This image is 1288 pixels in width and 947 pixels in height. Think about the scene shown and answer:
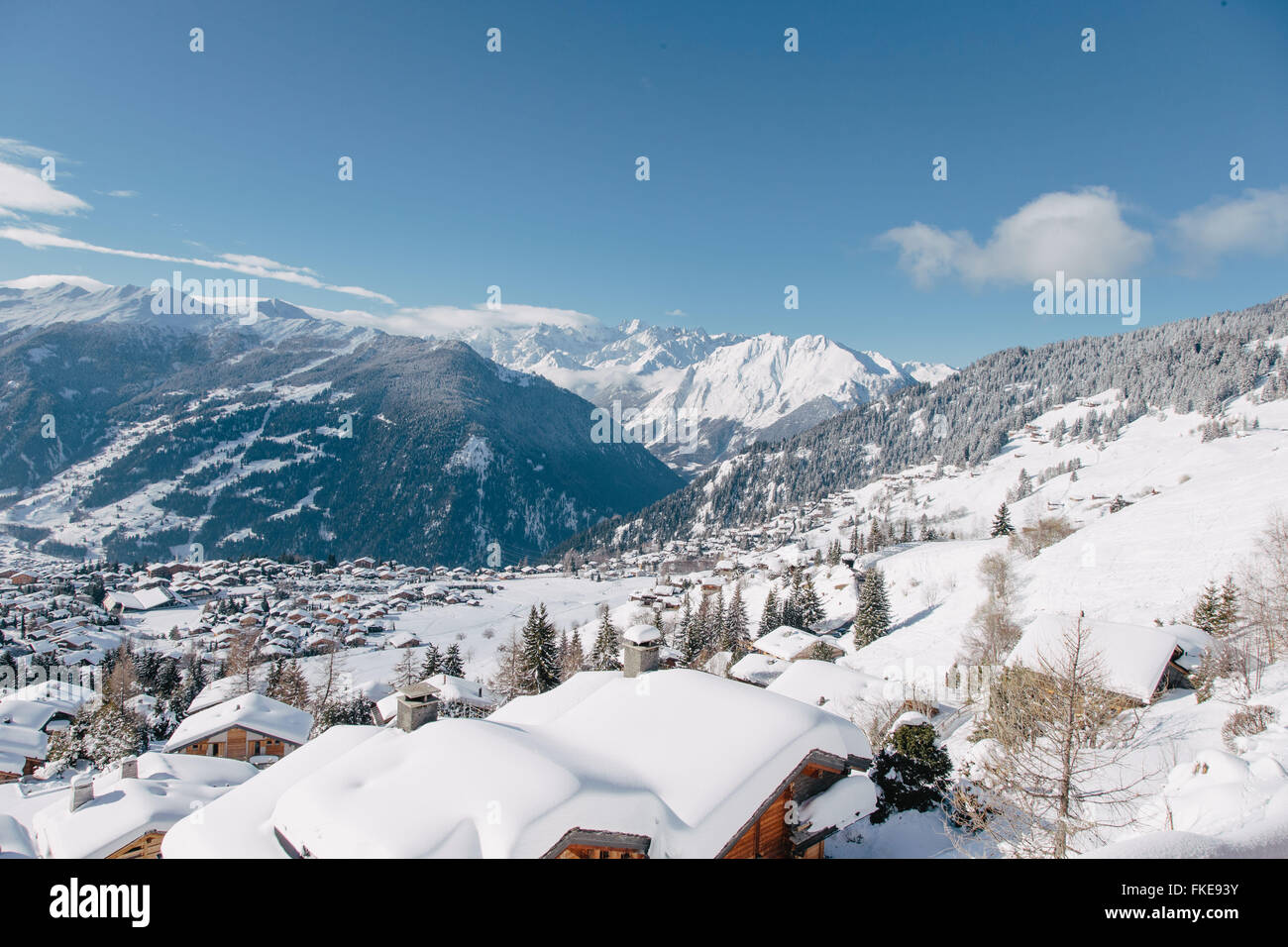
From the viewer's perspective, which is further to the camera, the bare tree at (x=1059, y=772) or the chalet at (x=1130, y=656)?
the chalet at (x=1130, y=656)

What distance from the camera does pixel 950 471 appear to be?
174 m

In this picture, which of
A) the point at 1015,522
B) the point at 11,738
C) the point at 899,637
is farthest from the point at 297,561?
the point at 1015,522

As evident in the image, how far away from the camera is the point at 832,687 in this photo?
33.8m

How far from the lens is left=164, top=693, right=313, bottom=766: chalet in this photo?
123 ft

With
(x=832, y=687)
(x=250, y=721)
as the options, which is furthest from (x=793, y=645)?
(x=250, y=721)

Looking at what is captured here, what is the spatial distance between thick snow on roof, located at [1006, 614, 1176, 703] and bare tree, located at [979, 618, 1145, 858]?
26.1ft

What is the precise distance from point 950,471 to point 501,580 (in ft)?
435

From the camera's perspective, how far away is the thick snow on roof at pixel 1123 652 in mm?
23547

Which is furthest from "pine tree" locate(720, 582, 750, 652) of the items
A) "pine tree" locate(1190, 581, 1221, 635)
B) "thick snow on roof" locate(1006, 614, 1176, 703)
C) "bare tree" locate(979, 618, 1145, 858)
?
"bare tree" locate(979, 618, 1145, 858)

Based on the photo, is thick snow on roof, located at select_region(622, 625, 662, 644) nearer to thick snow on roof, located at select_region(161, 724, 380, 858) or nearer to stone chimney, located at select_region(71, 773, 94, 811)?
thick snow on roof, located at select_region(161, 724, 380, 858)

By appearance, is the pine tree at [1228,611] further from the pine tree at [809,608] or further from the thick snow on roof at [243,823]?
the pine tree at [809,608]

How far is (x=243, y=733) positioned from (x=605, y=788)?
39684 millimetres

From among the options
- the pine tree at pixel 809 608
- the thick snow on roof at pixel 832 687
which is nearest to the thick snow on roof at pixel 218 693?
the thick snow on roof at pixel 832 687

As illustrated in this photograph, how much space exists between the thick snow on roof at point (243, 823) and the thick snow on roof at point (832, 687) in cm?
2423
